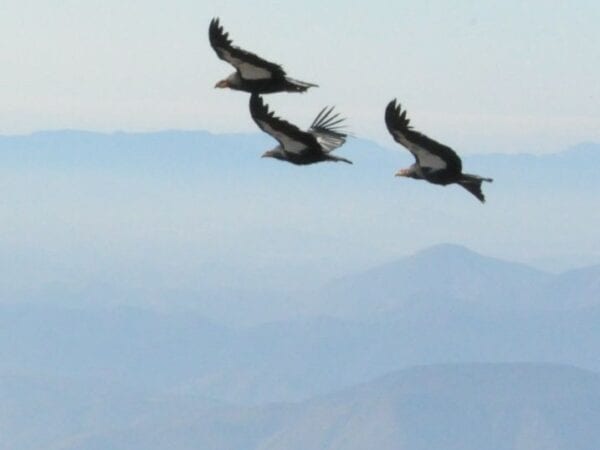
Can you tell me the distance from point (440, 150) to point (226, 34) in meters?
3.01

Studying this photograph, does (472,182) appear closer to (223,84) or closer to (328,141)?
(328,141)

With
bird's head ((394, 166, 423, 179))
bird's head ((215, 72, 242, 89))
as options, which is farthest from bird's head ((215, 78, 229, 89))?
bird's head ((394, 166, 423, 179))

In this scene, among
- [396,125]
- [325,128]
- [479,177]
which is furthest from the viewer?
[325,128]

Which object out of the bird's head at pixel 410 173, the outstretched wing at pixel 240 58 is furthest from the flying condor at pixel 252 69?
the bird's head at pixel 410 173

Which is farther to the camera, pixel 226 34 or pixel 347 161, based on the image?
pixel 226 34

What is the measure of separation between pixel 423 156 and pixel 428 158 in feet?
0.19

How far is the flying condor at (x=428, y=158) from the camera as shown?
14.6 meters

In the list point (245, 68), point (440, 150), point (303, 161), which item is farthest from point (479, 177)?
point (245, 68)

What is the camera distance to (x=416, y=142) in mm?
14812

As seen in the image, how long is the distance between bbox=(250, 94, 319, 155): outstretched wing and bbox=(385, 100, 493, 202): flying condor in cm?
123

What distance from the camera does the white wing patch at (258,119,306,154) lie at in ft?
51.9

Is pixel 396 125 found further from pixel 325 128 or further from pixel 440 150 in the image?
pixel 325 128

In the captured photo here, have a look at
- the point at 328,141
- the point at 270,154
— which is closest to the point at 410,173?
the point at 328,141

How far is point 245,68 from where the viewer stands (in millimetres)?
16203
